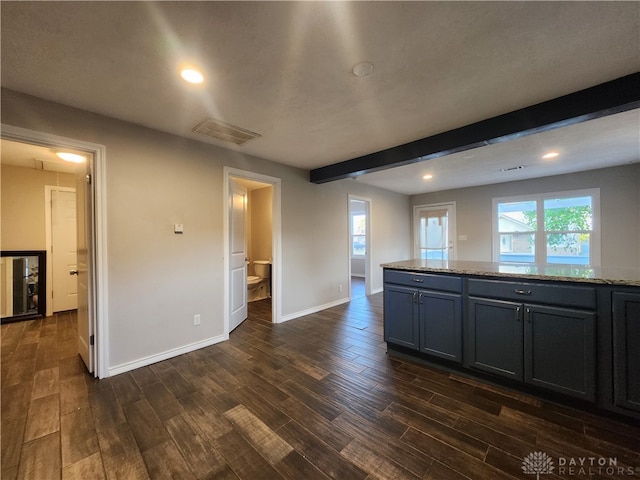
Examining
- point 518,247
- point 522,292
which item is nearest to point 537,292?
point 522,292

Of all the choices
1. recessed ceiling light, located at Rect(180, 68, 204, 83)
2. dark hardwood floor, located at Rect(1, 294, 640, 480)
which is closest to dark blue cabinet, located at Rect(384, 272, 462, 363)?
dark hardwood floor, located at Rect(1, 294, 640, 480)

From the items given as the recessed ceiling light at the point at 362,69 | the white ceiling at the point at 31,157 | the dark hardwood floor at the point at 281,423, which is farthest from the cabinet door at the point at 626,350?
the white ceiling at the point at 31,157

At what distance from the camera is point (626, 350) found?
5.54 feet

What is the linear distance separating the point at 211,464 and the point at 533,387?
92.5 inches

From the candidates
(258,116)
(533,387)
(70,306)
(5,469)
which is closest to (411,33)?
(258,116)

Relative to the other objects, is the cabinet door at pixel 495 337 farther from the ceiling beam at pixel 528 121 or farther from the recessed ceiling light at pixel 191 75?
the recessed ceiling light at pixel 191 75

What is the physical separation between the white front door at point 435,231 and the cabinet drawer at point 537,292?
426 centimetres

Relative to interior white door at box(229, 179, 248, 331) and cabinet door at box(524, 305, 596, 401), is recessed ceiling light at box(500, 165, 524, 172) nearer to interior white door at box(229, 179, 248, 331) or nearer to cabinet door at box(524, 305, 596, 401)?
cabinet door at box(524, 305, 596, 401)

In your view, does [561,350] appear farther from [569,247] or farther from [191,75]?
[569,247]

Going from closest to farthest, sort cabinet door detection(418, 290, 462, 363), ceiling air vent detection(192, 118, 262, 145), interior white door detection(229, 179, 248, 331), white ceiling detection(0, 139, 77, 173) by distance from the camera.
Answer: cabinet door detection(418, 290, 462, 363) → ceiling air vent detection(192, 118, 262, 145) → white ceiling detection(0, 139, 77, 173) → interior white door detection(229, 179, 248, 331)

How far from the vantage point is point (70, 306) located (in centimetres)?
448

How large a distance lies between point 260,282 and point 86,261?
342cm

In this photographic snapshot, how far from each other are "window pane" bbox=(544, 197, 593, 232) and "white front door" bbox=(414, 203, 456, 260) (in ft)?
5.73

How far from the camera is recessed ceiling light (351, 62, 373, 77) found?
5.61 feet
